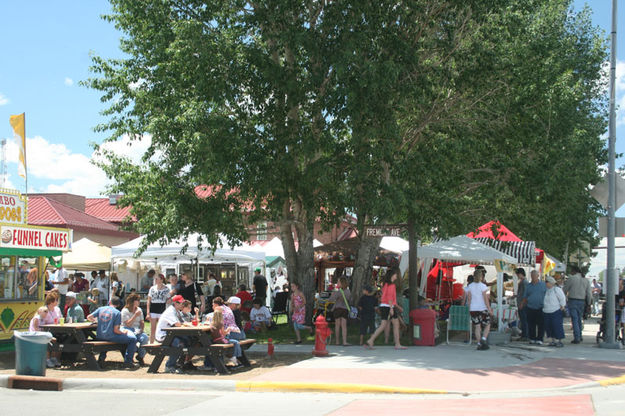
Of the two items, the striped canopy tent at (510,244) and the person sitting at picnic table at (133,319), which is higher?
the striped canopy tent at (510,244)

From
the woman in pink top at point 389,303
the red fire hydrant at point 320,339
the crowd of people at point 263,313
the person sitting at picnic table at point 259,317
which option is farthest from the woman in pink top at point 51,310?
the person sitting at picnic table at point 259,317

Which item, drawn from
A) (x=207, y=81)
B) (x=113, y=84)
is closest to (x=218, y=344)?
(x=207, y=81)

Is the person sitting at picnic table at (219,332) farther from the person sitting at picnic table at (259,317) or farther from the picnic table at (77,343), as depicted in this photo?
the person sitting at picnic table at (259,317)

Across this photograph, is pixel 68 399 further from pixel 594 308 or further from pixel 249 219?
pixel 594 308

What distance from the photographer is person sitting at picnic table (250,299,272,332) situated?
1952 cm

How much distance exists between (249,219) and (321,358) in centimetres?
594

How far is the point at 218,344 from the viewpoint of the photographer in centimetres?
1212

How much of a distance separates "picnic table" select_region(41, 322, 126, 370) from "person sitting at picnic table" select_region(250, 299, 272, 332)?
6.80 metres

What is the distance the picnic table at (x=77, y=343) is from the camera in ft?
41.1

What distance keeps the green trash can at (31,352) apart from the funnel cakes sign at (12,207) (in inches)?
138

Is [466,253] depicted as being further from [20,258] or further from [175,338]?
[20,258]

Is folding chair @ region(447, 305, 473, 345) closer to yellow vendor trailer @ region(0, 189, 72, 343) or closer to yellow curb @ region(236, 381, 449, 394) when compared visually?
yellow curb @ region(236, 381, 449, 394)

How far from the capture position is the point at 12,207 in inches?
562

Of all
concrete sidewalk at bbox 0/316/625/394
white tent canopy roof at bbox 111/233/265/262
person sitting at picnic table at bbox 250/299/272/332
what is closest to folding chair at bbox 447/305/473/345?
concrete sidewalk at bbox 0/316/625/394
